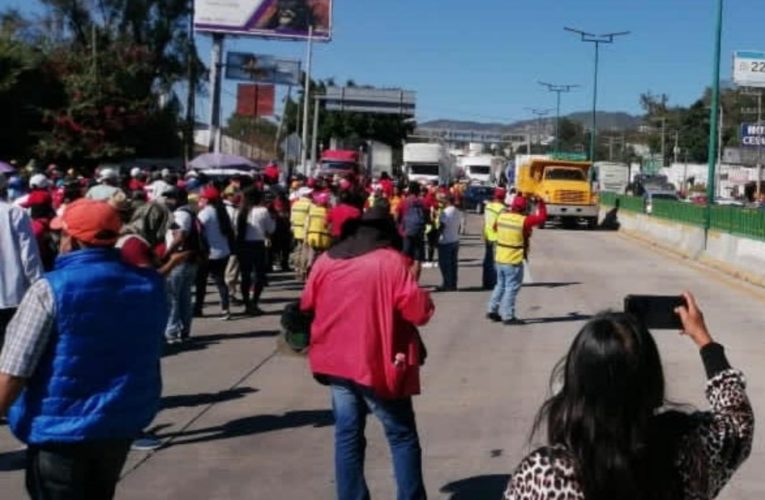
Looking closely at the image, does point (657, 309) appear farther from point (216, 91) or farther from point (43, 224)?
point (216, 91)

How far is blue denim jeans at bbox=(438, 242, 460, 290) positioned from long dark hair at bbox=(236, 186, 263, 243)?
14.4 feet

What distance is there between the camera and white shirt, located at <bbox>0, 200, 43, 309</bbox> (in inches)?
274

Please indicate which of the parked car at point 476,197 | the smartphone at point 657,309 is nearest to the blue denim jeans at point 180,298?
the smartphone at point 657,309

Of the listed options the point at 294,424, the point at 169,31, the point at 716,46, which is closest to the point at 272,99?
the point at 169,31

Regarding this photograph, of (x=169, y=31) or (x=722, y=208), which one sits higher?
(x=169, y=31)

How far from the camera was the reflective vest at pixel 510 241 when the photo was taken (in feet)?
44.7

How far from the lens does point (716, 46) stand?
2719cm

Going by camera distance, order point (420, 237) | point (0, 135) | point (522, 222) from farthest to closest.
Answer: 1. point (0, 135)
2. point (420, 237)
3. point (522, 222)

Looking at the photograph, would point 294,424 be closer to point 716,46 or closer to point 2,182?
point 2,182

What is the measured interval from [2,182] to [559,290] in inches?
496

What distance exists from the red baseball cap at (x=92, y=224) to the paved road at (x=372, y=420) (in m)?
1.79

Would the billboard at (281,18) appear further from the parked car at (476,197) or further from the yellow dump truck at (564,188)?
the yellow dump truck at (564,188)

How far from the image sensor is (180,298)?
37.6 feet

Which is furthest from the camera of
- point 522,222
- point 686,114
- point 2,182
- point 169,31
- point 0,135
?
point 686,114
